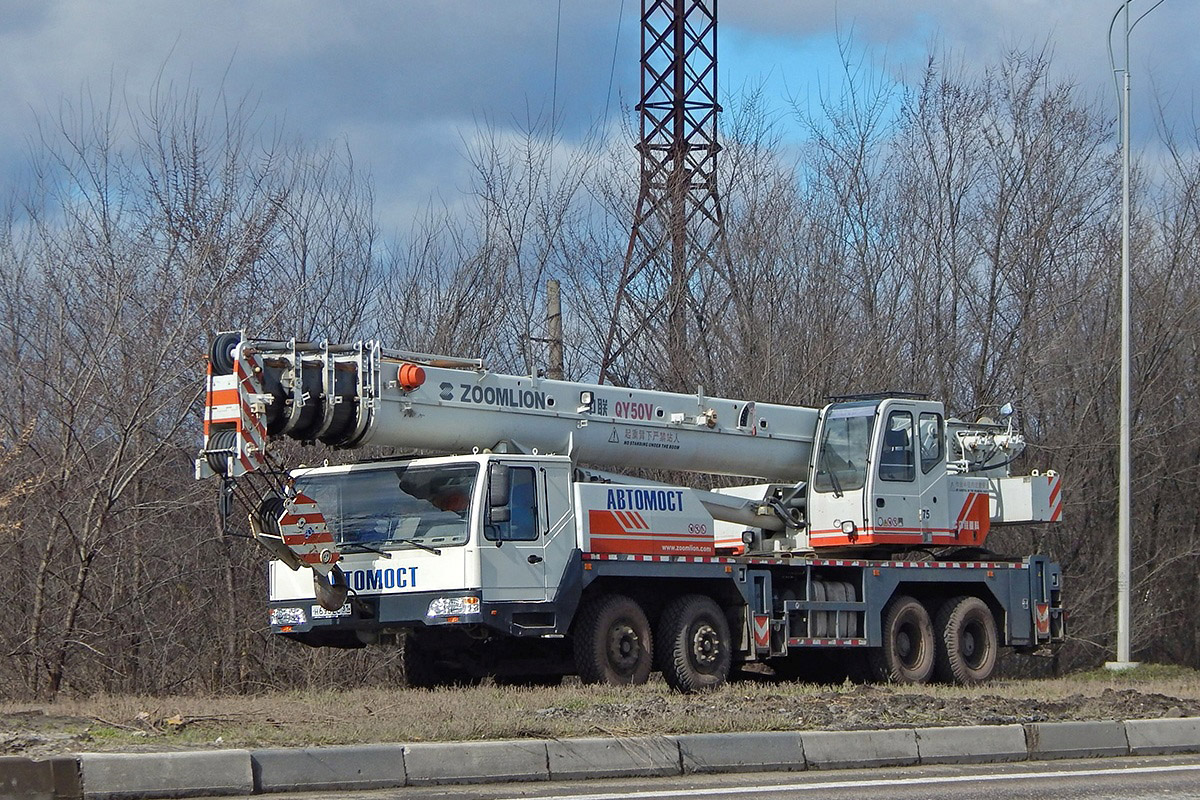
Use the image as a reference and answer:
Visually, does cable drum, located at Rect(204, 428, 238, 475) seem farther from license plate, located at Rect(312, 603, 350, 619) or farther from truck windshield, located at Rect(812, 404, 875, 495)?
truck windshield, located at Rect(812, 404, 875, 495)

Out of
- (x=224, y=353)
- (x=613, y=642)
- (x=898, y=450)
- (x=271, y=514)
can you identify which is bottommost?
(x=613, y=642)

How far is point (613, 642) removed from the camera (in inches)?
595

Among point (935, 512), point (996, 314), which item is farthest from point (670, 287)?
point (935, 512)

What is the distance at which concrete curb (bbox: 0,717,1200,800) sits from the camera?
8.59m

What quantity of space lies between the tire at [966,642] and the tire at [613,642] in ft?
16.0

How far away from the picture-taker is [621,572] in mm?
15086

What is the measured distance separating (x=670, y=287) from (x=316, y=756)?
1859cm

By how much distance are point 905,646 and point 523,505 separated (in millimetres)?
6316

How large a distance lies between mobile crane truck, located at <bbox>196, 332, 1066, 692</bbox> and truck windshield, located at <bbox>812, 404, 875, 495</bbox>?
0.03 meters

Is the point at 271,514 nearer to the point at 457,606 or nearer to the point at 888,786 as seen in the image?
the point at 457,606

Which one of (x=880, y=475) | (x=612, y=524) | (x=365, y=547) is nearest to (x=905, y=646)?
(x=880, y=475)

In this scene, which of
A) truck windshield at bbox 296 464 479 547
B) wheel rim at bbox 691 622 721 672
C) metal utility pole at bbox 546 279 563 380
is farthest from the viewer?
metal utility pole at bbox 546 279 563 380

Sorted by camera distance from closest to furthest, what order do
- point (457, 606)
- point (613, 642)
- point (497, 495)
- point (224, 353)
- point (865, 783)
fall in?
point (865, 783), point (224, 353), point (457, 606), point (497, 495), point (613, 642)

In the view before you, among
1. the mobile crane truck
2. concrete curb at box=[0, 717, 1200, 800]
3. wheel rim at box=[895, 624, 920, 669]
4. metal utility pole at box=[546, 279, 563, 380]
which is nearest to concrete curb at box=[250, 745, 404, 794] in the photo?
concrete curb at box=[0, 717, 1200, 800]
